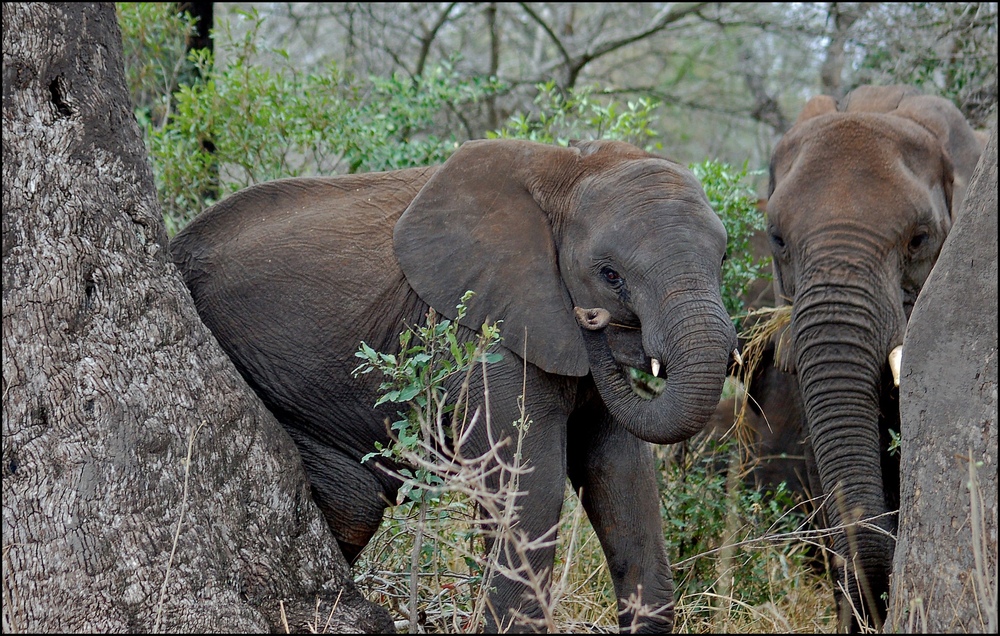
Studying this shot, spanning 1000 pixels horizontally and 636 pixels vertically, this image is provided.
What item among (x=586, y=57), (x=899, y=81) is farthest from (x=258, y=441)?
(x=586, y=57)

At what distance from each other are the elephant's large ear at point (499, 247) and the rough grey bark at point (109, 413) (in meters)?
0.93

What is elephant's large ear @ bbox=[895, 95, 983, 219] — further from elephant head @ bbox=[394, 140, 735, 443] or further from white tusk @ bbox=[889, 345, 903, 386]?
elephant head @ bbox=[394, 140, 735, 443]

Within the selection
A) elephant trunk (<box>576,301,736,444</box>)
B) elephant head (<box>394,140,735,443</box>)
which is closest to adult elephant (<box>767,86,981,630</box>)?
elephant trunk (<box>576,301,736,444</box>)

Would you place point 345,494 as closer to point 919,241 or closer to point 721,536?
point 721,536

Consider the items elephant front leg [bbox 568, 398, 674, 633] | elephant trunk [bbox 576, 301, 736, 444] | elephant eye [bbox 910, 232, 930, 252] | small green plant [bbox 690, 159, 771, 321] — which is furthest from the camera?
small green plant [bbox 690, 159, 771, 321]

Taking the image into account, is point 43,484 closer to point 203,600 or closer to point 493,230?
point 203,600

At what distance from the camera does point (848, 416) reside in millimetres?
5195

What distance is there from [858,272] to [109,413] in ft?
11.0

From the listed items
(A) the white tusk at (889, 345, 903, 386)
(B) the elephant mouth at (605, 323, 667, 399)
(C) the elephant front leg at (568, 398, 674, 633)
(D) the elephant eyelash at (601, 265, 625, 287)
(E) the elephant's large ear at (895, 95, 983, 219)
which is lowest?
(C) the elephant front leg at (568, 398, 674, 633)

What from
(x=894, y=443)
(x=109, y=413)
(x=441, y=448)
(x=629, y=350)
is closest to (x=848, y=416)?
(x=894, y=443)

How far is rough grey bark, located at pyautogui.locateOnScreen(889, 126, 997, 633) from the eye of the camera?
3.40 m

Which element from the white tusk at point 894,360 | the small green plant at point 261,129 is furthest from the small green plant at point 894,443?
the small green plant at point 261,129

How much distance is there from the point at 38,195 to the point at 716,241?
2355mm

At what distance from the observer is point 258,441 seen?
13.7ft
